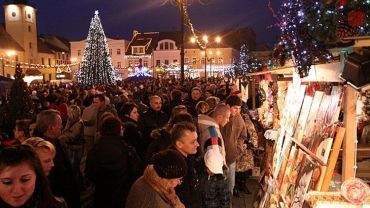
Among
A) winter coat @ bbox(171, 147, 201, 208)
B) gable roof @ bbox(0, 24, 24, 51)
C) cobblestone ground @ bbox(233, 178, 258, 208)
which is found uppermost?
gable roof @ bbox(0, 24, 24, 51)

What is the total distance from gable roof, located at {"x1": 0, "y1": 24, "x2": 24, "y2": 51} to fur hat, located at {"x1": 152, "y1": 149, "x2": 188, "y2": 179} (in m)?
61.4

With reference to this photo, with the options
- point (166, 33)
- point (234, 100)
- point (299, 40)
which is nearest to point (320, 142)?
point (299, 40)

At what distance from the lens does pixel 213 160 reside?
5.95 m

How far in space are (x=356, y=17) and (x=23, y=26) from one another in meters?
69.7

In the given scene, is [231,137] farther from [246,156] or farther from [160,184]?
[160,184]

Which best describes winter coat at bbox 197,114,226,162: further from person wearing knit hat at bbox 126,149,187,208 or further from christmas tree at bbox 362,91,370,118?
person wearing knit hat at bbox 126,149,187,208

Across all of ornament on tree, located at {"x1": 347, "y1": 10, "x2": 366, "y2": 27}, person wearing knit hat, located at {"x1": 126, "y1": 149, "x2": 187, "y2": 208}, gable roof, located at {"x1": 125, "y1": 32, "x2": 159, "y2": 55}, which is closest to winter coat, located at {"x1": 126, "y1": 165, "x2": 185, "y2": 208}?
person wearing knit hat, located at {"x1": 126, "y1": 149, "x2": 187, "y2": 208}

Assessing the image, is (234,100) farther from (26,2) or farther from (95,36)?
(26,2)

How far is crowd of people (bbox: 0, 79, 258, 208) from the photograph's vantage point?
2.97 meters

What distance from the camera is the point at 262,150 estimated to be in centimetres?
1080

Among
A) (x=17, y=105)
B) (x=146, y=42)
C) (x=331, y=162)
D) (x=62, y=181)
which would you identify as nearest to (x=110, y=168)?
(x=62, y=181)

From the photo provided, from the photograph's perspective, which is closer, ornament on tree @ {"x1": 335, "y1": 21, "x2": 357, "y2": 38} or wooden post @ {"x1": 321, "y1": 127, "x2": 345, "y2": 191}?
ornament on tree @ {"x1": 335, "y1": 21, "x2": 357, "y2": 38}

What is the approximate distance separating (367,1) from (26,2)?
73.9 meters

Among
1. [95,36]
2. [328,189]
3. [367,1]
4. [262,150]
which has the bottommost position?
[262,150]
